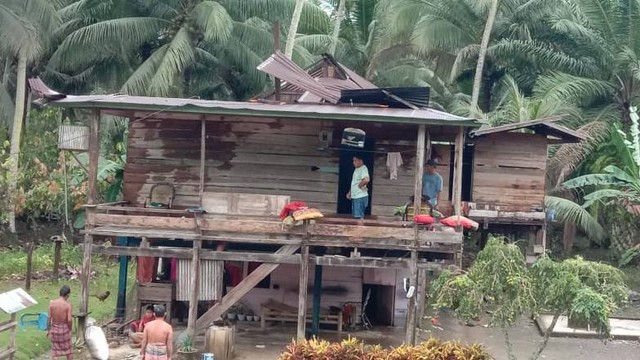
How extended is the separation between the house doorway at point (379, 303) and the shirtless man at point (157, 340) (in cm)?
743

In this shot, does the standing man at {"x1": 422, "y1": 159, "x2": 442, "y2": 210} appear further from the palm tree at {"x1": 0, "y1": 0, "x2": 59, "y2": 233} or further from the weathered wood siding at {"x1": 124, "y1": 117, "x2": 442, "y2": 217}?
the palm tree at {"x1": 0, "y1": 0, "x2": 59, "y2": 233}

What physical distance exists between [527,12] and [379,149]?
1334cm

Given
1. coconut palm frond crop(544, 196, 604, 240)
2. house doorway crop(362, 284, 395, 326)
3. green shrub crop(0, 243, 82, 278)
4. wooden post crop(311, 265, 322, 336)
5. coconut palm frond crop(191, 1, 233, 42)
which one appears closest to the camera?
wooden post crop(311, 265, 322, 336)

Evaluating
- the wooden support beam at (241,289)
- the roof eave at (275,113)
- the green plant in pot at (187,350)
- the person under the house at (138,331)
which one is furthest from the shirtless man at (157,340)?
the roof eave at (275,113)

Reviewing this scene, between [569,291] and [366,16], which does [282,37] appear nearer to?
[366,16]

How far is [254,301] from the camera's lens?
17938 millimetres

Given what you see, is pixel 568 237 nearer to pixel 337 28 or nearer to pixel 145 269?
pixel 337 28

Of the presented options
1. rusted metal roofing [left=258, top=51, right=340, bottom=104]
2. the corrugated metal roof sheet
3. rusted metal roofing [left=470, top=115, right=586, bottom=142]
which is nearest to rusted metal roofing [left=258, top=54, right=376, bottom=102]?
rusted metal roofing [left=258, top=51, right=340, bottom=104]

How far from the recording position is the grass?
14.1 meters

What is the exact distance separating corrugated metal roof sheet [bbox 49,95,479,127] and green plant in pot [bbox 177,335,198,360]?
3844 millimetres

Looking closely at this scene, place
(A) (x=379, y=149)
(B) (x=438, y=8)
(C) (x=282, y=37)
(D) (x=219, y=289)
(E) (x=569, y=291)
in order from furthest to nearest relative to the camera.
Answer: (C) (x=282, y=37) < (B) (x=438, y=8) < (A) (x=379, y=149) < (D) (x=219, y=289) < (E) (x=569, y=291)

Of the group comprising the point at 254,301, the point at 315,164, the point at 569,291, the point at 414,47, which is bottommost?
the point at 254,301

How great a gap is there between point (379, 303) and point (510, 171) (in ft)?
14.6

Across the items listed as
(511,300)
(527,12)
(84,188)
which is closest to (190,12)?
(84,188)
